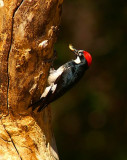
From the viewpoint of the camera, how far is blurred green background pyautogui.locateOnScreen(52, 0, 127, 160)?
23.7 ft

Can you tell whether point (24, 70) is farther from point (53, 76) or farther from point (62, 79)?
point (62, 79)

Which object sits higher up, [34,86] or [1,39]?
[1,39]

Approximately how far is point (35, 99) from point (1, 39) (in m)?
0.69

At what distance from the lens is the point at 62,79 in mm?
4246

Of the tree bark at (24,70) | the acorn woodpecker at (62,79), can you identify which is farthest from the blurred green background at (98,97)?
the tree bark at (24,70)

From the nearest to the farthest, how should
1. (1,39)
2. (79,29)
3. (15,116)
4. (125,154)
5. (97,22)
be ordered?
(1,39) → (15,116) → (125,154) → (97,22) → (79,29)

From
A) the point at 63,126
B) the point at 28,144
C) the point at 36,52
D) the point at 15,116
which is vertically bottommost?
the point at 63,126

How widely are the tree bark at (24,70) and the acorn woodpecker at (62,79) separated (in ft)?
0.26

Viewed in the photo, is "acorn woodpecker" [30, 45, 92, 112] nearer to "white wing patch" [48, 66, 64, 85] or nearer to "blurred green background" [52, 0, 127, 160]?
"white wing patch" [48, 66, 64, 85]

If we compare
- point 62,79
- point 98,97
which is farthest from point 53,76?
point 98,97

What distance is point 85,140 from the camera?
752 centimetres

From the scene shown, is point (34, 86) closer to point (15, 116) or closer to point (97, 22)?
point (15, 116)

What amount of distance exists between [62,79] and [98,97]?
3119 mm

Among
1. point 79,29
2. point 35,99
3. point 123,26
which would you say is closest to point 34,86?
point 35,99
